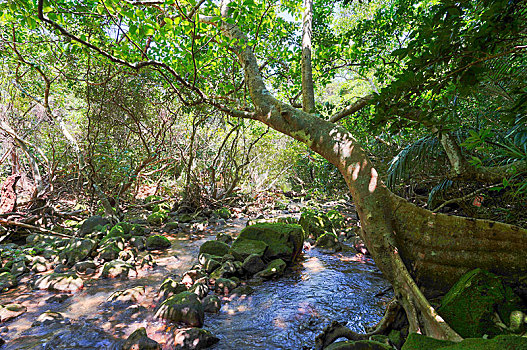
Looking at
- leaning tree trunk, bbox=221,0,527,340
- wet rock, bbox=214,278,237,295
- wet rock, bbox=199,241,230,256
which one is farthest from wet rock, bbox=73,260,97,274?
leaning tree trunk, bbox=221,0,527,340

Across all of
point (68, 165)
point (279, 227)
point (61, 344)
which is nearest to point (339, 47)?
point (279, 227)

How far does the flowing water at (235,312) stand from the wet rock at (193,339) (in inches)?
5.2

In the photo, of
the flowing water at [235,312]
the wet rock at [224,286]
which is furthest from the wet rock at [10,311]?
the wet rock at [224,286]

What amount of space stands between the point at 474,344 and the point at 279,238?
15.9 ft

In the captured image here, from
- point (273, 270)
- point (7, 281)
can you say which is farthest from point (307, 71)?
point (7, 281)

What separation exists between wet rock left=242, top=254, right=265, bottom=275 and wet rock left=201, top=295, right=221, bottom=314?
1.23 meters

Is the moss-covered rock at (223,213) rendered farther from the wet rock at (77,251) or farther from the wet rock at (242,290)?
the wet rock at (242,290)

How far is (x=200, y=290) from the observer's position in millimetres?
4473

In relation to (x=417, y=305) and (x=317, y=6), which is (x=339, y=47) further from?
(x=417, y=305)

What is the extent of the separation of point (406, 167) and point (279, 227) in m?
3.39

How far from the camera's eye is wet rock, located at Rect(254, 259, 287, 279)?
5.32 m

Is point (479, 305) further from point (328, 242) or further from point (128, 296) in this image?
point (328, 242)

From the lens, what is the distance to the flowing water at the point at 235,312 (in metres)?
3.39

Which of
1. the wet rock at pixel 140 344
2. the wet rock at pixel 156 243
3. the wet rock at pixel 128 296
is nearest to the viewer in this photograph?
the wet rock at pixel 140 344
